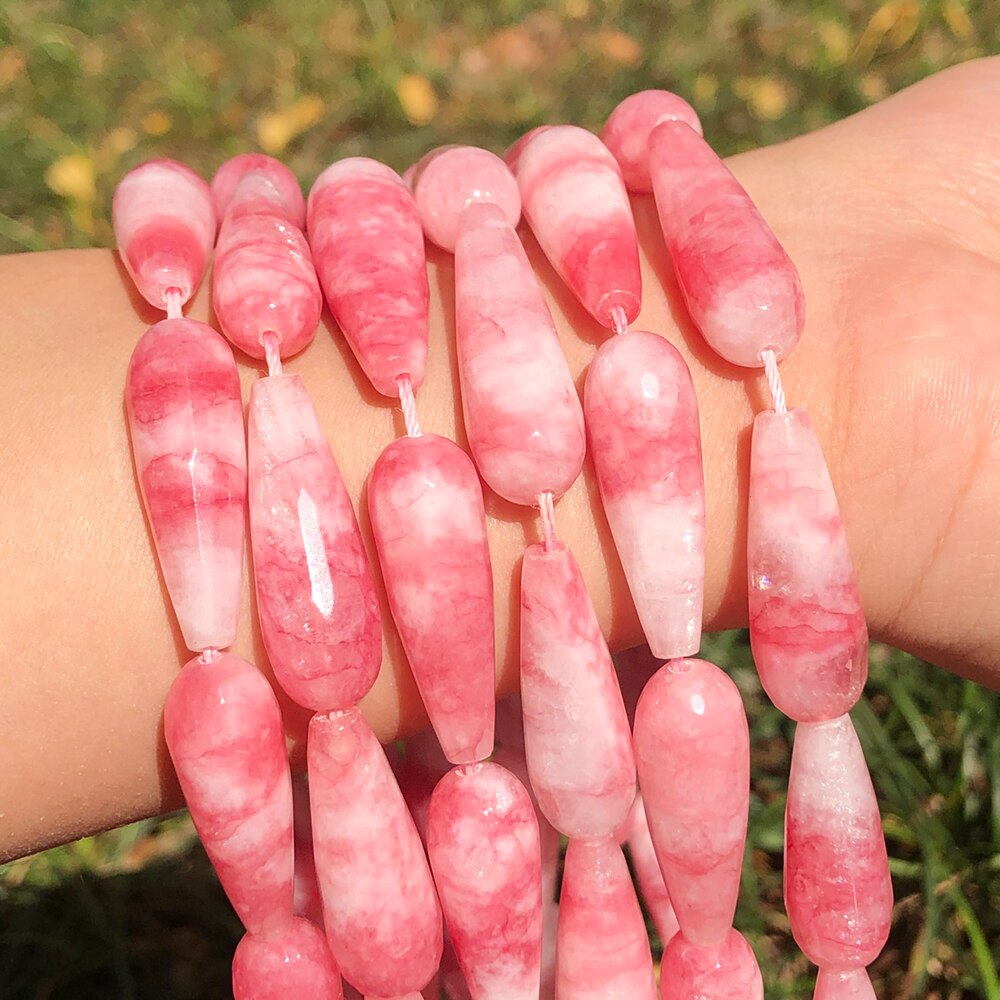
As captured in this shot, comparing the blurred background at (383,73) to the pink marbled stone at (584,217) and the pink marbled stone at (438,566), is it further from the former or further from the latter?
the pink marbled stone at (438,566)

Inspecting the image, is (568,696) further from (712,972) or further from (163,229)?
(163,229)

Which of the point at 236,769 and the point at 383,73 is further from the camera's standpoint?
the point at 383,73

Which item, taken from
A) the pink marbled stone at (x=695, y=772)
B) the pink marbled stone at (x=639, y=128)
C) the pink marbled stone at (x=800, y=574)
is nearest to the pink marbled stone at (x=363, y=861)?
the pink marbled stone at (x=695, y=772)

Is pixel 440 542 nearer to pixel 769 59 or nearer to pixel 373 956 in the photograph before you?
pixel 373 956

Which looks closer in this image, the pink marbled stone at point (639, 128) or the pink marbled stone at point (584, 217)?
the pink marbled stone at point (584, 217)

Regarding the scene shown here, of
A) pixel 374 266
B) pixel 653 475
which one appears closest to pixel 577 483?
pixel 653 475
